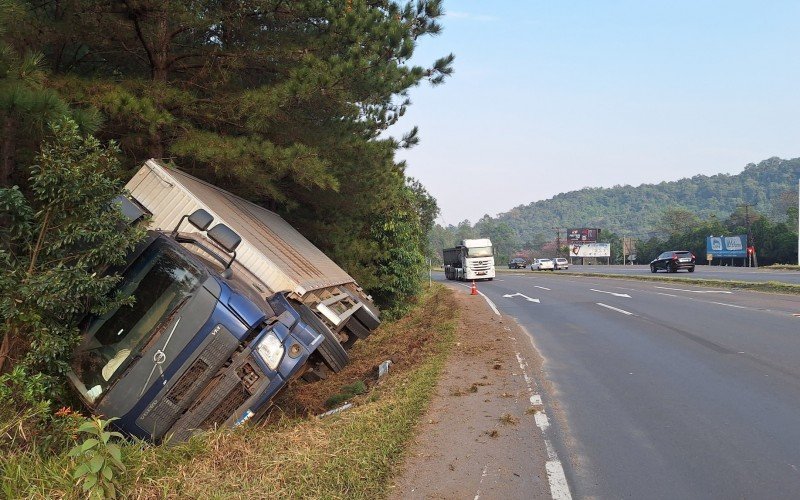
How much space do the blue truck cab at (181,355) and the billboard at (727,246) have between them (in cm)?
6014

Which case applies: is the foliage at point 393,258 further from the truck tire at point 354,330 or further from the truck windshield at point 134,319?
the truck windshield at point 134,319

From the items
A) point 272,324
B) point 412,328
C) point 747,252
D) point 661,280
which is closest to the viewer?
point 272,324

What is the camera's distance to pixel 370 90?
1056 centimetres

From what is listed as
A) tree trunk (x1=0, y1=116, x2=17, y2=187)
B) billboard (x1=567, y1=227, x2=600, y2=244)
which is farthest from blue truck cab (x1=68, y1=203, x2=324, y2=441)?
billboard (x1=567, y1=227, x2=600, y2=244)

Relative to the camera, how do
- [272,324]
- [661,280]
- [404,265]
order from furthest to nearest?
[661,280], [404,265], [272,324]

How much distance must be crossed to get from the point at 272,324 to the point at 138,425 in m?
1.42

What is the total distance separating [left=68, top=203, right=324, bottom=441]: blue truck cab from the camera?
5.17 metres

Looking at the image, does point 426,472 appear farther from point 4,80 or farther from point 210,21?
point 210,21

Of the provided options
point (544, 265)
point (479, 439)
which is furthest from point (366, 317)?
point (544, 265)

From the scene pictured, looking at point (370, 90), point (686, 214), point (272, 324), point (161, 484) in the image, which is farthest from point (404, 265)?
point (686, 214)

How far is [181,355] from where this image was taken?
17.3 ft

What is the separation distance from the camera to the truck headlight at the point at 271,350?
5520 mm

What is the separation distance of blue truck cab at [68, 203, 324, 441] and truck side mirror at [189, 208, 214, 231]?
4.15ft

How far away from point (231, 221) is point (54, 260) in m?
3.48
